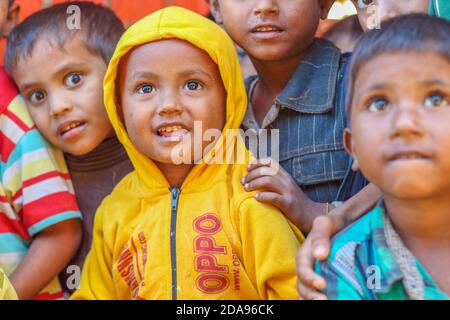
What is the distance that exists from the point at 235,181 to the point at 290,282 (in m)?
0.33

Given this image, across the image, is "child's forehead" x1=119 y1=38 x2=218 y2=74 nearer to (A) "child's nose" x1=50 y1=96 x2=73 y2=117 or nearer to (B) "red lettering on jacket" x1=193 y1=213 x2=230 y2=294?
(A) "child's nose" x1=50 y1=96 x2=73 y2=117

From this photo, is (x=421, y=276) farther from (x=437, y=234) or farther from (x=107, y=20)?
(x=107, y=20)

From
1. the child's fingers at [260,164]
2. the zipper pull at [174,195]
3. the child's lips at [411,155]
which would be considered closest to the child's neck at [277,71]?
the child's fingers at [260,164]

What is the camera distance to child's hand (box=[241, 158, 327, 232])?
217 cm

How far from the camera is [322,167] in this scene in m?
2.33

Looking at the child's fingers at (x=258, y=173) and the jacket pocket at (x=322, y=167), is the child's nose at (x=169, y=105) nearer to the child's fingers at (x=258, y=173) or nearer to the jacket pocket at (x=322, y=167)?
the child's fingers at (x=258, y=173)

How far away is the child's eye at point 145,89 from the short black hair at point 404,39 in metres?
0.59

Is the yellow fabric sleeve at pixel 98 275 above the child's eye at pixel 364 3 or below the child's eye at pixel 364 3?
below

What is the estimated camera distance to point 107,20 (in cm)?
261

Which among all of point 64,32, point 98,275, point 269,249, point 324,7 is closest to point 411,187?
point 269,249

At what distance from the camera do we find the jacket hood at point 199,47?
2270 mm

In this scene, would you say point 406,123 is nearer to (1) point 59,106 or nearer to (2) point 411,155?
(2) point 411,155

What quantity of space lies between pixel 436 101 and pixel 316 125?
603mm
